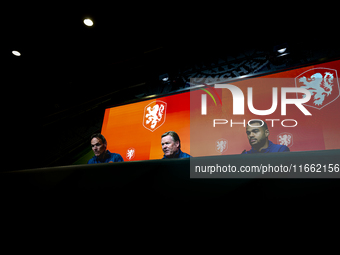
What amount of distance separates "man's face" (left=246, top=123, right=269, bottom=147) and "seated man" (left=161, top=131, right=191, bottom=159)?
0.83 meters

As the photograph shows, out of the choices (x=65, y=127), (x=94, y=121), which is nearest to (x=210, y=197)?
(x=94, y=121)

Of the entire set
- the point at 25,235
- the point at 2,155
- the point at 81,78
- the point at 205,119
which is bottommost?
the point at 25,235

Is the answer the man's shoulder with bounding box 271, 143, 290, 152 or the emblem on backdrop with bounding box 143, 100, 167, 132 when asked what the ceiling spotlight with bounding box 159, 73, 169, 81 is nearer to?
the emblem on backdrop with bounding box 143, 100, 167, 132

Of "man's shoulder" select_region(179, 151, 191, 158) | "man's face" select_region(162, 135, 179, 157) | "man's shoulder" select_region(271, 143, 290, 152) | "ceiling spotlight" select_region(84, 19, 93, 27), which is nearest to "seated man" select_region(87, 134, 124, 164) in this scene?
"man's face" select_region(162, 135, 179, 157)

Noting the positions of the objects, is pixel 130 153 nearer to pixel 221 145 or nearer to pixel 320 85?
pixel 221 145

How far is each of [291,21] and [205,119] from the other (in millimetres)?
1636

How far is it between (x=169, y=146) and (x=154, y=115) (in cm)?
67

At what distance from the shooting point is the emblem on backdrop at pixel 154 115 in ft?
9.63

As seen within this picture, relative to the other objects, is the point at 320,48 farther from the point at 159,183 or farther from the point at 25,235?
the point at 25,235

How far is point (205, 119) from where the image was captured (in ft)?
8.63

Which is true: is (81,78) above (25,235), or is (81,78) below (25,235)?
above

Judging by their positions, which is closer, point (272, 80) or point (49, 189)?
point (49, 189)

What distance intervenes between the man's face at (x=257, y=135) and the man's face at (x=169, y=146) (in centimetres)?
93

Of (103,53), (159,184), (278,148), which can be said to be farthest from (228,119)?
(159,184)
